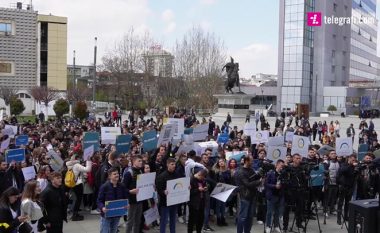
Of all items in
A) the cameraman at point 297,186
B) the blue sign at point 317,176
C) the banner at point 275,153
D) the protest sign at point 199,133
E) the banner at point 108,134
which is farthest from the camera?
the protest sign at point 199,133

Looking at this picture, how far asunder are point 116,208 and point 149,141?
16.9 feet

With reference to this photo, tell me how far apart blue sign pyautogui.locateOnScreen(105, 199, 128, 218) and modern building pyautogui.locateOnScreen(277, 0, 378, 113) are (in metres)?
81.3

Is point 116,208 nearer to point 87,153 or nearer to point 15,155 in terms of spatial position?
point 15,155

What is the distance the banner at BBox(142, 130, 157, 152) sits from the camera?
43.4ft

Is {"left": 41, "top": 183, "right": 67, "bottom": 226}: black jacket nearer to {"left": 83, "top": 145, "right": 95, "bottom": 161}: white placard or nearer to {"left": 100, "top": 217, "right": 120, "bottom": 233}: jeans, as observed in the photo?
{"left": 100, "top": 217, "right": 120, "bottom": 233}: jeans

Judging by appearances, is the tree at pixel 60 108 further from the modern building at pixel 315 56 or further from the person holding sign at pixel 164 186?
the modern building at pixel 315 56

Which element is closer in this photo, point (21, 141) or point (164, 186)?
point (164, 186)

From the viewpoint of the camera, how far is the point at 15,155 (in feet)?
36.3

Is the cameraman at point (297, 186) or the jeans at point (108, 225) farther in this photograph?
the cameraman at point (297, 186)

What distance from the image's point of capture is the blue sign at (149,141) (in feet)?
43.4

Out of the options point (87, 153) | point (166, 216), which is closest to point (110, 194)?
point (166, 216)

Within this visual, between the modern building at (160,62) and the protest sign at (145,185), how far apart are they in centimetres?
4600

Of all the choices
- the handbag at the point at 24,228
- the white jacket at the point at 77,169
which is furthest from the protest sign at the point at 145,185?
the white jacket at the point at 77,169

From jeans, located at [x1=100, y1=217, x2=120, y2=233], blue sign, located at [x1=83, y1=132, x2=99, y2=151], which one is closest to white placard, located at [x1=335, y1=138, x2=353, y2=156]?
blue sign, located at [x1=83, y1=132, x2=99, y2=151]
